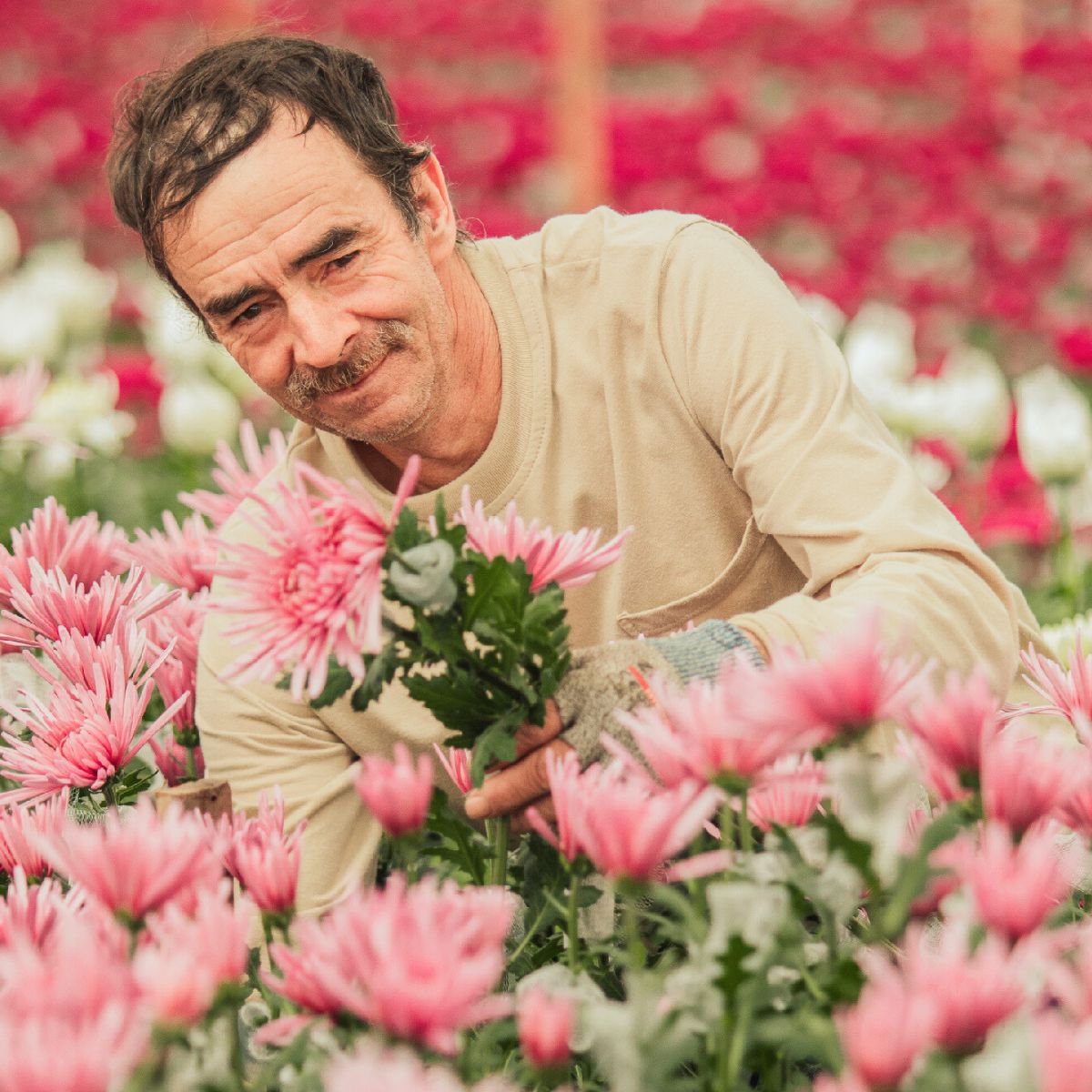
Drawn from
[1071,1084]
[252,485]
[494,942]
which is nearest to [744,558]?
[252,485]

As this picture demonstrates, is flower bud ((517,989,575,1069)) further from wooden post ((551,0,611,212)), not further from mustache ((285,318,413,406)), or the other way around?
wooden post ((551,0,611,212))

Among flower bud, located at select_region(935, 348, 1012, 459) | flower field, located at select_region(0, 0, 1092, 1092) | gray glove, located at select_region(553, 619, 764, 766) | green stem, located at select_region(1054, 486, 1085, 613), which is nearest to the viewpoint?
flower field, located at select_region(0, 0, 1092, 1092)

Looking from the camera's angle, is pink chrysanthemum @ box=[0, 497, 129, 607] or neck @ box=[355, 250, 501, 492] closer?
pink chrysanthemum @ box=[0, 497, 129, 607]

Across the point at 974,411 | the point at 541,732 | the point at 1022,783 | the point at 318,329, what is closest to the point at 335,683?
the point at 541,732

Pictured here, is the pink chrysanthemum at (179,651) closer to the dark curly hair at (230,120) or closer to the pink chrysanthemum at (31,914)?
the dark curly hair at (230,120)

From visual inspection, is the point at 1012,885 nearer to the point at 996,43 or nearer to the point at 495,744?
the point at 495,744

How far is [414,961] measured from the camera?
759 millimetres

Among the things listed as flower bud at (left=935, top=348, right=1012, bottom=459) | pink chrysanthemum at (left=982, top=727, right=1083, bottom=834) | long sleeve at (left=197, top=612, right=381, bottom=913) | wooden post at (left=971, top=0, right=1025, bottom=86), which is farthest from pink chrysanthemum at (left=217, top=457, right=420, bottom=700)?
wooden post at (left=971, top=0, right=1025, bottom=86)

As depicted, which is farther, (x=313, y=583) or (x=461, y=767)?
(x=461, y=767)

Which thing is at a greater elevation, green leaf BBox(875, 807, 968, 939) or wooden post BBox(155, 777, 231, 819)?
green leaf BBox(875, 807, 968, 939)

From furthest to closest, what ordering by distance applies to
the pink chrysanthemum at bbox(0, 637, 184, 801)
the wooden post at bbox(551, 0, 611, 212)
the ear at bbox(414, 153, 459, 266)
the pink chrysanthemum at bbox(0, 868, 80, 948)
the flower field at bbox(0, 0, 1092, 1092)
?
the wooden post at bbox(551, 0, 611, 212) < the ear at bbox(414, 153, 459, 266) < the pink chrysanthemum at bbox(0, 637, 184, 801) < the pink chrysanthemum at bbox(0, 868, 80, 948) < the flower field at bbox(0, 0, 1092, 1092)

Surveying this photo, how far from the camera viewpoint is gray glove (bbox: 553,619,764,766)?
1.10 metres

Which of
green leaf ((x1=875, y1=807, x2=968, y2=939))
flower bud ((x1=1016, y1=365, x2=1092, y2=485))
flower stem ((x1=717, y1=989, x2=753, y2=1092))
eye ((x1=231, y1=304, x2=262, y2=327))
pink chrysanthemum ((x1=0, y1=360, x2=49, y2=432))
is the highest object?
eye ((x1=231, y1=304, x2=262, y2=327))

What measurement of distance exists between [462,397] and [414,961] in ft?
3.48
